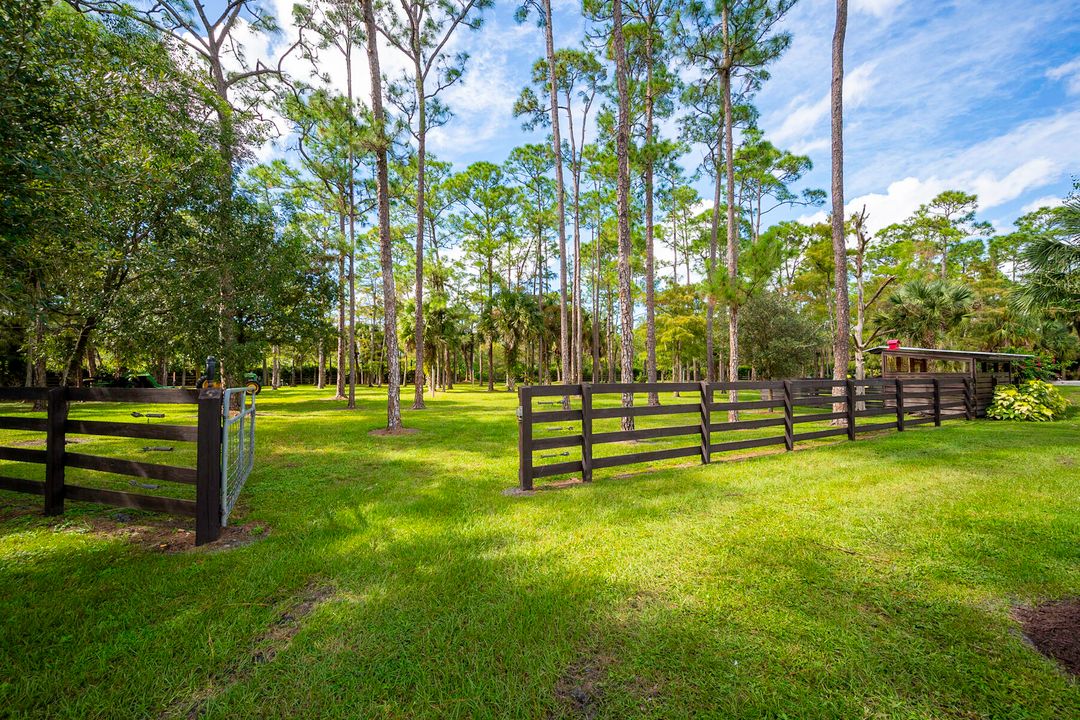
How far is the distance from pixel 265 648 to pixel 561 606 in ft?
5.77

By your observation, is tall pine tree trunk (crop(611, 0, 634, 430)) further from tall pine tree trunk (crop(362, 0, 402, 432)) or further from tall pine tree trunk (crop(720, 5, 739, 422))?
tall pine tree trunk (crop(362, 0, 402, 432))

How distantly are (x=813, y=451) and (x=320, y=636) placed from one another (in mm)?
8328

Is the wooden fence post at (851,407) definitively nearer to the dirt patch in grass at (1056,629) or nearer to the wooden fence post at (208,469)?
the dirt patch in grass at (1056,629)

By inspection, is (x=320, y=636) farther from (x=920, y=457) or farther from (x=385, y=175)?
(x=385, y=175)

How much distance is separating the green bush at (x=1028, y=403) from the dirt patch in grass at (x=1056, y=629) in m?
14.9

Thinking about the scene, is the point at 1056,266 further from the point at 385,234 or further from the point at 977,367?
the point at 385,234

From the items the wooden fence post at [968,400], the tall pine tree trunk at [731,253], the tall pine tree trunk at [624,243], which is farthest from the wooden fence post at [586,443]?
the wooden fence post at [968,400]

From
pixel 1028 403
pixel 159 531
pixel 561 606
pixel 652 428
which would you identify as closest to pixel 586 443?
pixel 652 428

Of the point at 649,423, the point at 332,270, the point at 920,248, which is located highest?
the point at 920,248

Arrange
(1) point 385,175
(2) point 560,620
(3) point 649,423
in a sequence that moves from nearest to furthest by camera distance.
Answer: (2) point 560,620, (1) point 385,175, (3) point 649,423

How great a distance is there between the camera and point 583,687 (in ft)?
6.55

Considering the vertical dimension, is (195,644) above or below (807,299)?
below

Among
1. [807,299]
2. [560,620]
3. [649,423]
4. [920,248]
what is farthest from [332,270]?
[920,248]

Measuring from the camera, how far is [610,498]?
490cm
